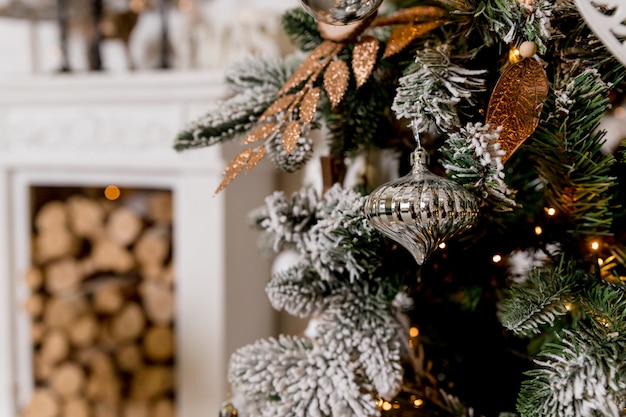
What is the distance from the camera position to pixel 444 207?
395 mm

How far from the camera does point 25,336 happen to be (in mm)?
1360

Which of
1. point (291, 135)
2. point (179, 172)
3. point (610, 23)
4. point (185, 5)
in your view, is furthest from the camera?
point (185, 5)

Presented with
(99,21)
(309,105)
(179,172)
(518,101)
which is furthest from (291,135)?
(99,21)

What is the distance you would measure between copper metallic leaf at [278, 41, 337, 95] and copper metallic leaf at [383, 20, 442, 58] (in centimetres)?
5

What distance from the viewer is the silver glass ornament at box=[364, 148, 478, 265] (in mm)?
397

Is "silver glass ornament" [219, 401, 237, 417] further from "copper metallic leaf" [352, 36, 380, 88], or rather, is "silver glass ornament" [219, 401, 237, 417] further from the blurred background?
the blurred background

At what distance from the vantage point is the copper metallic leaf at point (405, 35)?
0.49m

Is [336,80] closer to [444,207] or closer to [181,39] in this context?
[444,207]

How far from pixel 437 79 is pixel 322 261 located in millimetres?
161

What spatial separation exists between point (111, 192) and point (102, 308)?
24 centimetres

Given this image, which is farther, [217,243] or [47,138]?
[47,138]

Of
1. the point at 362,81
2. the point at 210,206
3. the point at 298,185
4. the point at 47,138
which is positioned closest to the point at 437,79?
the point at 362,81

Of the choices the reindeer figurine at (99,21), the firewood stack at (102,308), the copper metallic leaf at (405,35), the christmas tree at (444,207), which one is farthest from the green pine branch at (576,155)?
the reindeer figurine at (99,21)

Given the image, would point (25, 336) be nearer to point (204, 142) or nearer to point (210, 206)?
point (210, 206)
